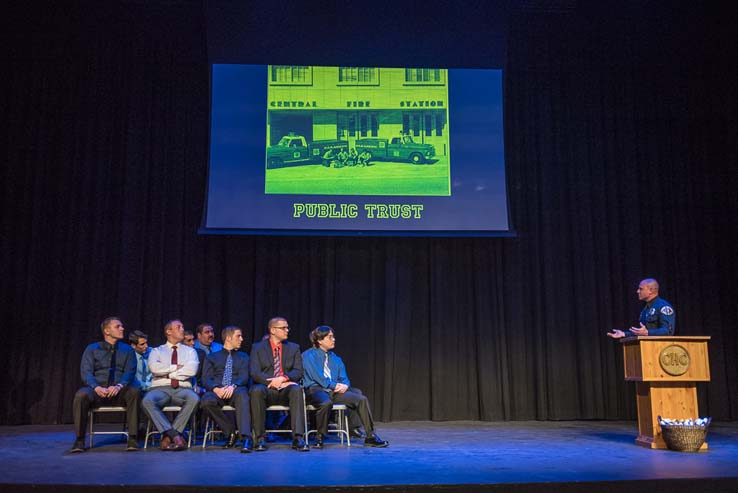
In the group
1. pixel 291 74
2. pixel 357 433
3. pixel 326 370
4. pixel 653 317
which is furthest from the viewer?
pixel 291 74

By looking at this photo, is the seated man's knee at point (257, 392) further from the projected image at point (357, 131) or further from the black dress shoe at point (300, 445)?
the projected image at point (357, 131)

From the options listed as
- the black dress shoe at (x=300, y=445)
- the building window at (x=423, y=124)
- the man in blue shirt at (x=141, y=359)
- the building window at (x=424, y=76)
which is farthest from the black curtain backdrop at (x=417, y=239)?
the black dress shoe at (x=300, y=445)

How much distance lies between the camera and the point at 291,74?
786 cm

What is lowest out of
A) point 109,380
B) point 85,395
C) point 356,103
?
point 85,395

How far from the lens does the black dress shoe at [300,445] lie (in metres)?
5.56

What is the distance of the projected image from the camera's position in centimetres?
766

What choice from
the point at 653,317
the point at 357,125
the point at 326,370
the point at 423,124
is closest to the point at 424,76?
the point at 423,124

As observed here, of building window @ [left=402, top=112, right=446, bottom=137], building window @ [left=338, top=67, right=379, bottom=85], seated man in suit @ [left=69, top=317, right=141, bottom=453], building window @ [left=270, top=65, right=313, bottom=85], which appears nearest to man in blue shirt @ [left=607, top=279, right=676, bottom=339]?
building window @ [left=402, top=112, right=446, bottom=137]

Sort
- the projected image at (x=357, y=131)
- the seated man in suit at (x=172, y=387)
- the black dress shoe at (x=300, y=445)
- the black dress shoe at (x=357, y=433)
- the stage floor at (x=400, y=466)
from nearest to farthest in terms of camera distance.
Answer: the stage floor at (x=400, y=466) < the black dress shoe at (x=300, y=445) < the seated man in suit at (x=172, y=387) < the black dress shoe at (x=357, y=433) < the projected image at (x=357, y=131)

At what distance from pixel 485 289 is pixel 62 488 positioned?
545cm

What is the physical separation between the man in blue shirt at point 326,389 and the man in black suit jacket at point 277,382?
129 mm

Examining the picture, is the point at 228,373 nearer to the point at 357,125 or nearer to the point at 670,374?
the point at 357,125

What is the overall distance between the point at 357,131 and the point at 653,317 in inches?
145

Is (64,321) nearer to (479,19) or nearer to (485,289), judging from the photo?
(485,289)
